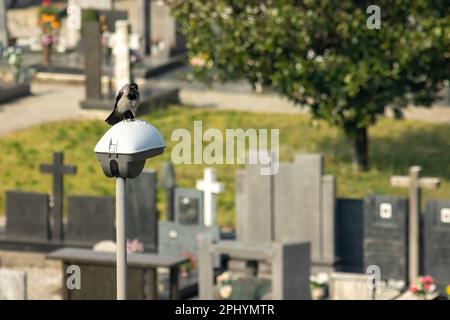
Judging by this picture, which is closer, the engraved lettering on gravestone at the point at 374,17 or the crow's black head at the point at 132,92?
the crow's black head at the point at 132,92

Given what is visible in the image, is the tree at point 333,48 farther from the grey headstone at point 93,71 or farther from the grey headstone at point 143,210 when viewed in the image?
the grey headstone at point 143,210

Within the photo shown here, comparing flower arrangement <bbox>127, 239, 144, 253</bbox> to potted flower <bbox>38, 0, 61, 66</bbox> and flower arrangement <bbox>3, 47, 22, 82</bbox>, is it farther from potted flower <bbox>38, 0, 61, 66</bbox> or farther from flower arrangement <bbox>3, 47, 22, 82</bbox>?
potted flower <bbox>38, 0, 61, 66</bbox>

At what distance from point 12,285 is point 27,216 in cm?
606

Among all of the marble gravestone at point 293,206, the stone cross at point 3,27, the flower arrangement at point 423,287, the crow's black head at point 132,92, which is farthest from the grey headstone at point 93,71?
the crow's black head at point 132,92

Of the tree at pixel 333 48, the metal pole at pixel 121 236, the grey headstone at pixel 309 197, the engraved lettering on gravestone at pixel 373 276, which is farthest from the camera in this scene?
the tree at pixel 333 48

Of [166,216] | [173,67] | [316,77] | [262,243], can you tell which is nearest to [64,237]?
[166,216]

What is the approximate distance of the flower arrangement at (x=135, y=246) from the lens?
28625 millimetres

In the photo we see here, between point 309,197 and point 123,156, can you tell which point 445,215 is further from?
point 123,156

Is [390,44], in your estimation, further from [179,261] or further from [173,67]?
[173,67]

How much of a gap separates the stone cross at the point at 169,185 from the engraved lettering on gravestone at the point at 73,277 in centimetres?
361

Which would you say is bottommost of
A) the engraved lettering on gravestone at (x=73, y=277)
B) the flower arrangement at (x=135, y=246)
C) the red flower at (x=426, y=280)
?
the red flower at (x=426, y=280)

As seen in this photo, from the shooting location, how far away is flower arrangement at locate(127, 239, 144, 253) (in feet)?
93.9

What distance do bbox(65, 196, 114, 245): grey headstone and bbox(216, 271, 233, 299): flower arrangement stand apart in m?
3.08

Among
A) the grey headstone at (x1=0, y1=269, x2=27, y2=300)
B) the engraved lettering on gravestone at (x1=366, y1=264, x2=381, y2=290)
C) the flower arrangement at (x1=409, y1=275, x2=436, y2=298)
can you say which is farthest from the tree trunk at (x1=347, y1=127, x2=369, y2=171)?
the grey headstone at (x1=0, y1=269, x2=27, y2=300)
